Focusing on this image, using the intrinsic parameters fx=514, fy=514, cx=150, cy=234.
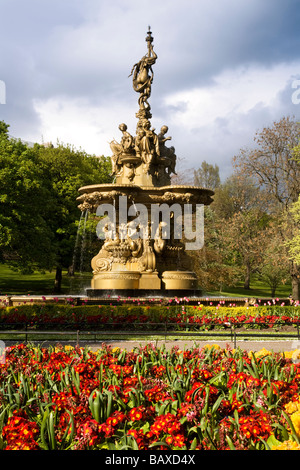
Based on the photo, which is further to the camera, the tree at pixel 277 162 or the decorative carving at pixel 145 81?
A: the tree at pixel 277 162

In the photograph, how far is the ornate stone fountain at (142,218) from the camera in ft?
61.3

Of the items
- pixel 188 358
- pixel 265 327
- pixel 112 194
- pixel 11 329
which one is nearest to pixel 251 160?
pixel 112 194

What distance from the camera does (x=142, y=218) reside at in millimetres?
19703

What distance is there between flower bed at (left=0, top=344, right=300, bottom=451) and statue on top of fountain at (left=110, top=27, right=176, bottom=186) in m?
14.3

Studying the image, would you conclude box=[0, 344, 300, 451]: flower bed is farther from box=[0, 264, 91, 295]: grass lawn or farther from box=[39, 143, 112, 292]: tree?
box=[0, 264, 91, 295]: grass lawn

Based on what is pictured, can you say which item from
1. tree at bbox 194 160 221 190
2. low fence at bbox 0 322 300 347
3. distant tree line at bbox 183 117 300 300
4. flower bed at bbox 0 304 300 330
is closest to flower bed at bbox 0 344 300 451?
low fence at bbox 0 322 300 347

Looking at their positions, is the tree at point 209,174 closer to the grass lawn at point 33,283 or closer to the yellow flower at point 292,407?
the grass lawn at point 33,283

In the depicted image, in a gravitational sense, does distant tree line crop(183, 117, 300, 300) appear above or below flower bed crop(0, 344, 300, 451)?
above

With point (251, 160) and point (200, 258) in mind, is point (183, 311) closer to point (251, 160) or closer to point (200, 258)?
point (251, 160)

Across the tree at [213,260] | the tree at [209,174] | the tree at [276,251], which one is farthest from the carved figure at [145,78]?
the tree at [209,174]

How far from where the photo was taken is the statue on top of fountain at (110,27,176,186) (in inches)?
795

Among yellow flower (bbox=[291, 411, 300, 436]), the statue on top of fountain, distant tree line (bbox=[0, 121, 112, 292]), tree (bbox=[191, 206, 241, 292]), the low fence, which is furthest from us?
tree (bbox=[191, 206, 241, 292])

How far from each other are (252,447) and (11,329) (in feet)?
35.1
